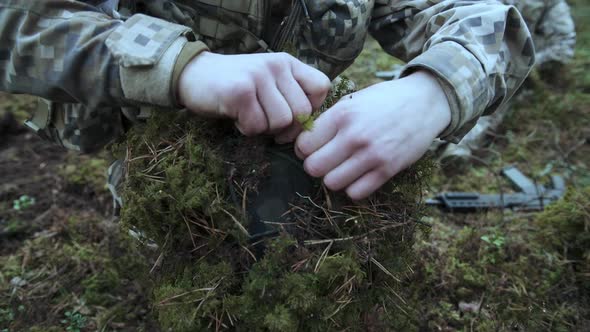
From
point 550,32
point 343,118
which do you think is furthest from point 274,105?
point 550,32

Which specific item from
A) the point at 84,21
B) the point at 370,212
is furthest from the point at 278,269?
the point at 84,21

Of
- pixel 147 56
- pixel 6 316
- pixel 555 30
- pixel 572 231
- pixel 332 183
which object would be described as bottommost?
pixel 6 316

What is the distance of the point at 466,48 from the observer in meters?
1.33

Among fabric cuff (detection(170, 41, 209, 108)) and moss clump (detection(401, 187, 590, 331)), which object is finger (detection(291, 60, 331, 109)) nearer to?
fabric cuff (detection(170, 41, 209, 108))

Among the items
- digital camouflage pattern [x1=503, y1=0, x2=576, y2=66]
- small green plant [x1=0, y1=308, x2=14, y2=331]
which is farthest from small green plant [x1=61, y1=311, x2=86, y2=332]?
digital camouflage pattern [x1=503, y1=0, x2=576, y2=66]

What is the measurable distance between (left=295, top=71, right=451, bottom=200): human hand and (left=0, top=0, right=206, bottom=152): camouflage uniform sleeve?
38 cm

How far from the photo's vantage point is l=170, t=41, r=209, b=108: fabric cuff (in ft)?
3.92

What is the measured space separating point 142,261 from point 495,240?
5.36ft

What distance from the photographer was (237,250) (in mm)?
1280

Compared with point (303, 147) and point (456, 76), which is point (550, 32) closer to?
point (456, 76)

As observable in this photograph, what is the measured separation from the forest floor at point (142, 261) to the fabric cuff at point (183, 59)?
0.86 meters

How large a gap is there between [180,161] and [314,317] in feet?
1.75

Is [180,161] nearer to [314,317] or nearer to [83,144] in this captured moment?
[314,317]

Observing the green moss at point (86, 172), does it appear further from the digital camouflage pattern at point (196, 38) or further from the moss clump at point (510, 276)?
the moss clump at point (510, 276)
